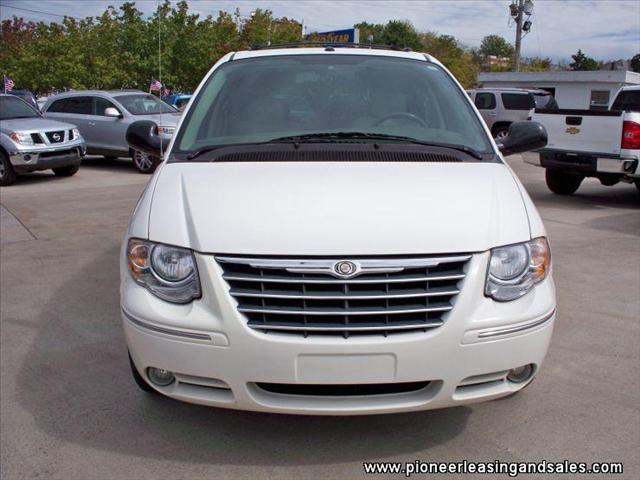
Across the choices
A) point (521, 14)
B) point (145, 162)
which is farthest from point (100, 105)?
point (521, 14)

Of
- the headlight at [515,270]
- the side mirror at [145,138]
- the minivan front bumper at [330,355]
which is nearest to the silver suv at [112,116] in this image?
the side mirror at [145,138]

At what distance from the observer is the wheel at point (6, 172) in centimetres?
1201

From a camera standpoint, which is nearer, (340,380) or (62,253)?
(340,380)

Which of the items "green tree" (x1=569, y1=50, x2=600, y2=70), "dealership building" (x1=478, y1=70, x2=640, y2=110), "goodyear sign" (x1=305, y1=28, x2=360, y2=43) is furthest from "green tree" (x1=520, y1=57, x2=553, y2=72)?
"goodyear sign" (x1=305, y1=28, x2=360, y2=43)

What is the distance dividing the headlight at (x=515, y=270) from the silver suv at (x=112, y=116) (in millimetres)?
11586

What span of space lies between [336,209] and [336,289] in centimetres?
38

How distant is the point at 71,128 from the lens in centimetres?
1288

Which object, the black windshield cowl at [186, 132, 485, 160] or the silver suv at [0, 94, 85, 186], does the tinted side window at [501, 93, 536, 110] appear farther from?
the black windshield cowl at [186, 132, 485, 160]

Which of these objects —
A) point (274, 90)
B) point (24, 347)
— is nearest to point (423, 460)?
point (274, 90)

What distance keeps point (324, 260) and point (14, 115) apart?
1237 centimetres

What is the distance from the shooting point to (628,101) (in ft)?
37.1

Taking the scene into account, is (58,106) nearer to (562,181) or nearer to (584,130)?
(562,181)

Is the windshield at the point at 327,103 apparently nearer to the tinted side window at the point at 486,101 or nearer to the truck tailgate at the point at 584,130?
the truck tailgate at the point at 584,130

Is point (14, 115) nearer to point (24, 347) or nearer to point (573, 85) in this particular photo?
point (24, 347)
